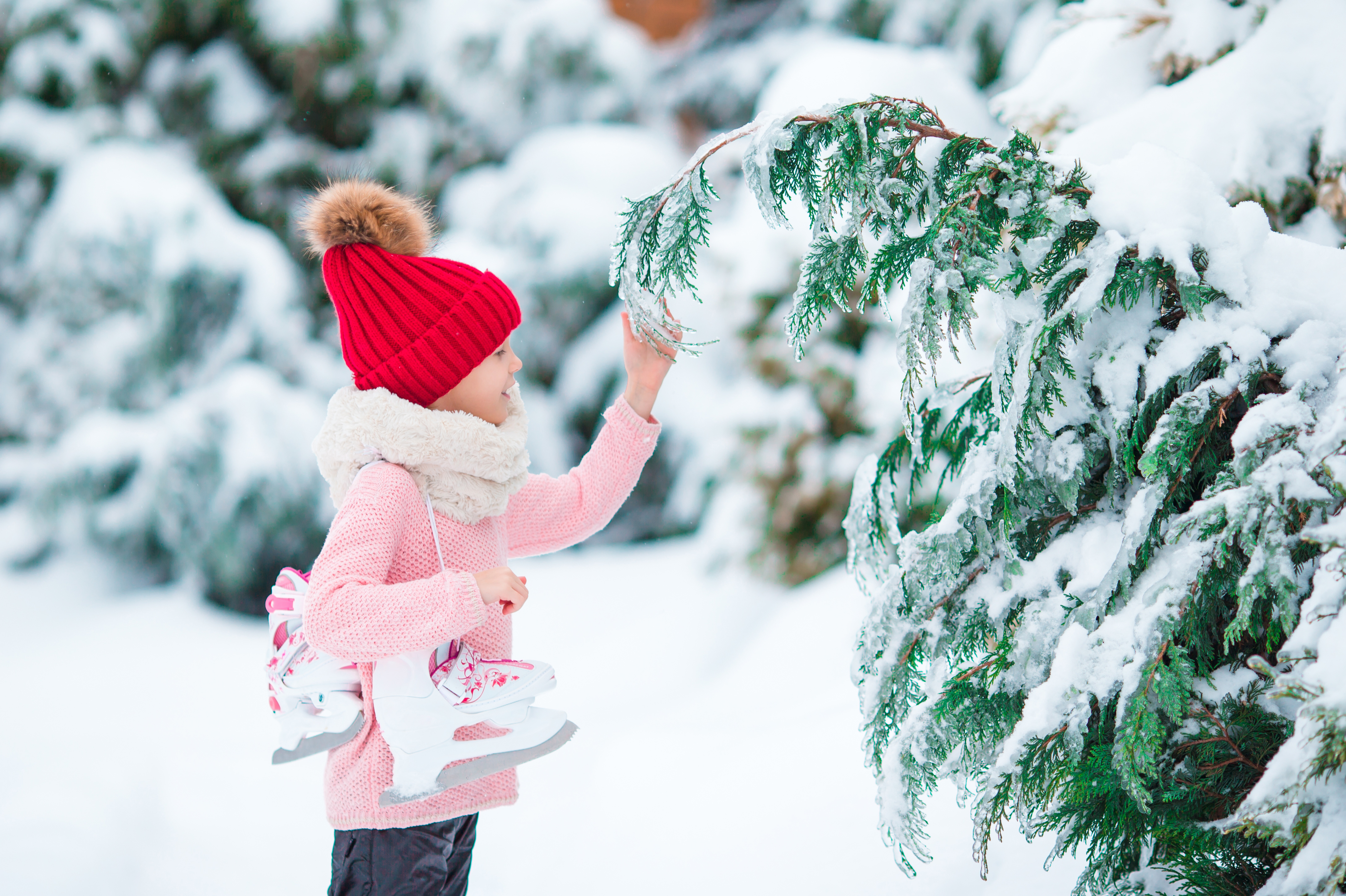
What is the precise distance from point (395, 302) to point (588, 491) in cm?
40

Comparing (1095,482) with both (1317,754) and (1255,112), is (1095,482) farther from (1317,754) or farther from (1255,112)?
(1255,112)

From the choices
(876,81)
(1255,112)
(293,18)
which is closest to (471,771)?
(1255,112)

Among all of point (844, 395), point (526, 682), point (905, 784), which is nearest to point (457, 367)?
point (526, 682)

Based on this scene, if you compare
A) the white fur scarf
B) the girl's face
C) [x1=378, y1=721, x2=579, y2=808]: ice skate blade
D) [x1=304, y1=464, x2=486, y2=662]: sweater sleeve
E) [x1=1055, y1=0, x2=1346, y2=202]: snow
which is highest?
[x1=1055, y1=0, x2=1346, y2=202]: snow

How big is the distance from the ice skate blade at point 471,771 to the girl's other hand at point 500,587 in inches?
7.6

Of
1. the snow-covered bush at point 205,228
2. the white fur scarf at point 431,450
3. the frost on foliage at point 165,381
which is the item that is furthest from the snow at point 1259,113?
the frost on foliage at point 165,381

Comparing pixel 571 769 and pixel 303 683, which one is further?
pixel 571 769

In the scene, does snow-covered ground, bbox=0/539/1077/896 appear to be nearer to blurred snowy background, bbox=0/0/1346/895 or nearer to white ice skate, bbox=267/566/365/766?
blurred snowy background, bbox=0/0/1346/895

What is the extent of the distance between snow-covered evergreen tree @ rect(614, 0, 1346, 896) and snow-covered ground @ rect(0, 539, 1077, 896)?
414mm

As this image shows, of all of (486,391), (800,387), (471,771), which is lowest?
(471,771)

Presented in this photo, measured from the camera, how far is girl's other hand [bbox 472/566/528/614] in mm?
1059

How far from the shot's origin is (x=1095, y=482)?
1161 millimetres

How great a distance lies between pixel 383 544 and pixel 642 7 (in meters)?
6.70

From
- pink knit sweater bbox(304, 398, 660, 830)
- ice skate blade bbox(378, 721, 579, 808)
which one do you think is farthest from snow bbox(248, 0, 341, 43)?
ice skate blade bbox(378, 721, 579, 808)
